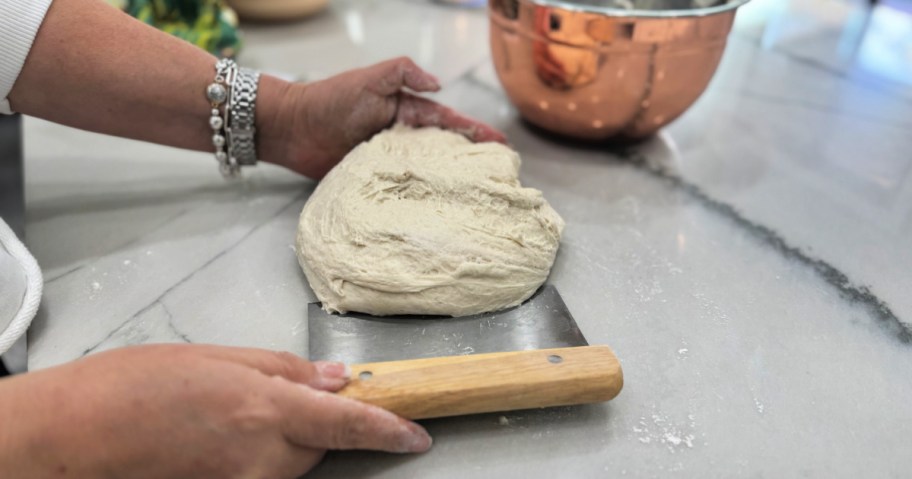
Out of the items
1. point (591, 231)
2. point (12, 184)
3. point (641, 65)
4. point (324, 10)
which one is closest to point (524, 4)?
point (641, 65)

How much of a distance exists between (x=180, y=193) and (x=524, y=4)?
806 millimetres

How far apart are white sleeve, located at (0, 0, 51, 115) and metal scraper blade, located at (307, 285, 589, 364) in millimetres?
611

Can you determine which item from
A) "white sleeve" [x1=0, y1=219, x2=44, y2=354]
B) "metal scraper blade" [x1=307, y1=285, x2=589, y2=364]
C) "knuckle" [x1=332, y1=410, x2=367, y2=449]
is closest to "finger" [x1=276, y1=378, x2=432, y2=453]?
"knuckle" [x1=332, y1=410, x2=367, y2=449]

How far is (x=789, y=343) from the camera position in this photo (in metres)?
0.94

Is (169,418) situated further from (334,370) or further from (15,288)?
(15,288)

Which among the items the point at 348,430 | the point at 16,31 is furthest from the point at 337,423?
the point at 16,31

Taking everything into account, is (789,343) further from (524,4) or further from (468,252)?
(524,4)

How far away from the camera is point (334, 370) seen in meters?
0.73

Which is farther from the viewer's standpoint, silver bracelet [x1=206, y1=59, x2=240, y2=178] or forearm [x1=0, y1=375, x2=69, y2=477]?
silver bracelet [x1=206, y1=59, x2=240, y2=178]

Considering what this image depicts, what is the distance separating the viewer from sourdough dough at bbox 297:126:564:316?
0.90 m

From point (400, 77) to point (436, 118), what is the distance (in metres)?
0.12

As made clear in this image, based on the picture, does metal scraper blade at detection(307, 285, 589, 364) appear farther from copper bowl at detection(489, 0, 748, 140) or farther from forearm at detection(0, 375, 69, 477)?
copper bowl at detection(489, 0, 748, 140)

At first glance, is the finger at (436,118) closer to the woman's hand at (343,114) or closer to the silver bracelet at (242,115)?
the woman's hand at (343,114)

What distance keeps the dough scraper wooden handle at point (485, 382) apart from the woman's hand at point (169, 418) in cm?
5
